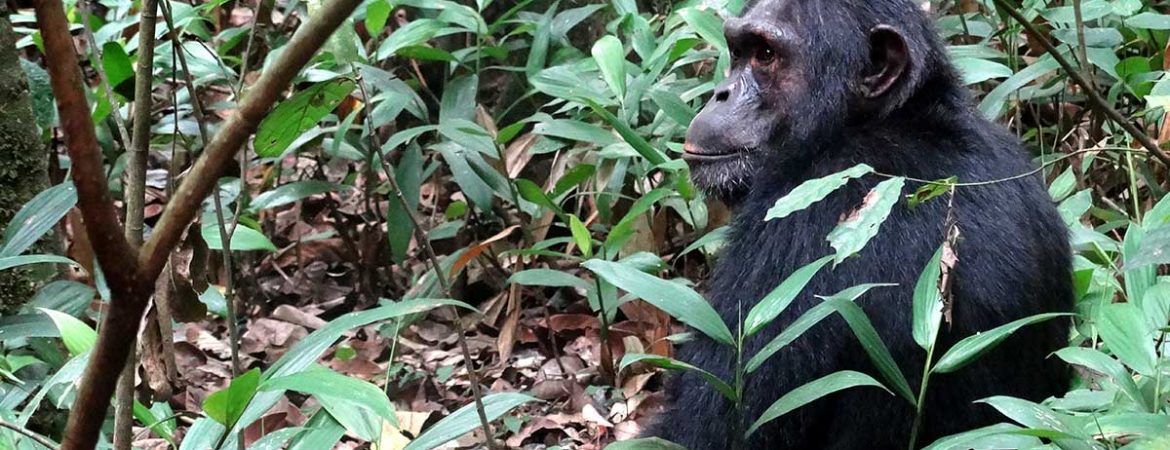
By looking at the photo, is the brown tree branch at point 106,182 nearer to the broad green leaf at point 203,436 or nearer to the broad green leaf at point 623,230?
the broad green leaf at point 203,436

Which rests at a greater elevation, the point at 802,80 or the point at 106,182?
the point at 106,182

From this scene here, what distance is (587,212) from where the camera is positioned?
18.9 ft

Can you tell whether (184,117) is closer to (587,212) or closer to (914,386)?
(587,212)

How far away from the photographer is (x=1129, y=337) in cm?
227

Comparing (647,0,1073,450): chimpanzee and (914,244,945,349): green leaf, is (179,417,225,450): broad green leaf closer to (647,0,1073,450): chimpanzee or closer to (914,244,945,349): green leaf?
(647,0,1073,450): chimpanzee

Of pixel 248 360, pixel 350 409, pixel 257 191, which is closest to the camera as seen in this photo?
pixel 350 409

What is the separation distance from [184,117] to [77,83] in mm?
5538

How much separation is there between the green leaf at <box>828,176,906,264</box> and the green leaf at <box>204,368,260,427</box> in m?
1.08

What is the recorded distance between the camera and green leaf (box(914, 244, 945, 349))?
2331 millimetres

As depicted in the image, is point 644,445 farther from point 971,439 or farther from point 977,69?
point 977,69

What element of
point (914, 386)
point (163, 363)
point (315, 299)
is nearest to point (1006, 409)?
point (914, 386)

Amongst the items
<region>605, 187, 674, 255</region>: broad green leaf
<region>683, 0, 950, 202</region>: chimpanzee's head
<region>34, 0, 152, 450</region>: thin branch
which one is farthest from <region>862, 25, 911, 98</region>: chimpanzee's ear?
<region>34, 0, 152, 450</region>: thin branch

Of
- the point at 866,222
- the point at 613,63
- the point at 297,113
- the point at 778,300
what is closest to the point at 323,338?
the point at 297,113

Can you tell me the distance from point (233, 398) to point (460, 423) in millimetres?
562
